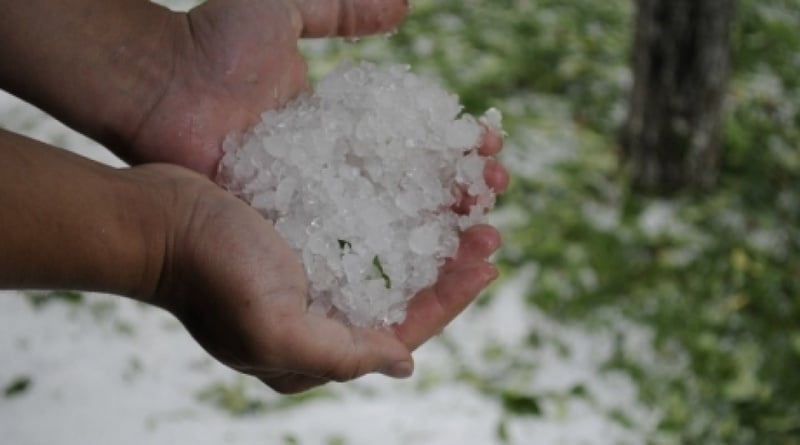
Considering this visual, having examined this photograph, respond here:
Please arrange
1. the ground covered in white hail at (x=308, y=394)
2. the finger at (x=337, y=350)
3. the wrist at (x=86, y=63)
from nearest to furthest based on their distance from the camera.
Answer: the finger at (x=337, y=350), the wrist at (x=86, y=63), the ground covered in white hail at (x=308, y=394)

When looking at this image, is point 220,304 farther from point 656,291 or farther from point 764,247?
point 764,247

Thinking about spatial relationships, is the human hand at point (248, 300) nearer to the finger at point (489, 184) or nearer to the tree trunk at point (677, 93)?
the finger at point (489, 184)

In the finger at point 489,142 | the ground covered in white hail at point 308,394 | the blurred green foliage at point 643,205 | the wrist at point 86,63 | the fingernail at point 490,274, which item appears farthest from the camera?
the blurred green foliage at point 643,205

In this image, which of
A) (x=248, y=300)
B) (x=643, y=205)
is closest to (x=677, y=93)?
(x=643, y=205)

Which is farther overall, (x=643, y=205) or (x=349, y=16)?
(x=643, y=205)

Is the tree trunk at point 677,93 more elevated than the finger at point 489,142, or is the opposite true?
the finger at point 489,142

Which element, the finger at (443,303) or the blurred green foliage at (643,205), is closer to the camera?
the finger at (443,303)

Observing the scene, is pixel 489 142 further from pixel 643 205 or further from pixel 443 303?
pixel 643 205

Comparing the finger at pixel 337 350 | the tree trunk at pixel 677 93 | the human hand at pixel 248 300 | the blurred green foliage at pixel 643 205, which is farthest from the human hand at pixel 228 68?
the tree trunk at pixel 677 93

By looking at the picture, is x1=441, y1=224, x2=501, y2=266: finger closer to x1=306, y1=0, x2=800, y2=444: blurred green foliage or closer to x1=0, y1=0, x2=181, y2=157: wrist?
x1=0, y1=0, x2=181, y2=157: wrist
